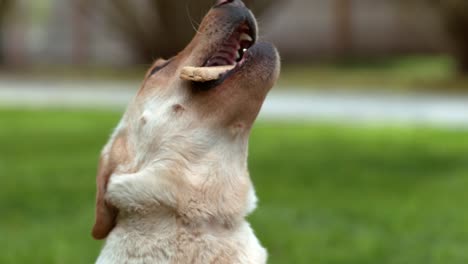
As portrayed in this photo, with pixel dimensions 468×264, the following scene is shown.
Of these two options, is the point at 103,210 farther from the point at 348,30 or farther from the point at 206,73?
the point at 348,30

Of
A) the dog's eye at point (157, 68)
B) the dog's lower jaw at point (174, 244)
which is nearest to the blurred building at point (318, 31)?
the dog's eye at point (157, 68)

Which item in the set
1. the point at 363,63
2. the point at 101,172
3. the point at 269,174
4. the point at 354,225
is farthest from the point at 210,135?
the point at 363,63

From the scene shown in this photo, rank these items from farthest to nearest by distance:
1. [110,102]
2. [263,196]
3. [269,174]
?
1. [110,102]
2. [269,174]
3. [263,196]

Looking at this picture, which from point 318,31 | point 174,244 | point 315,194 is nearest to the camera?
point 174,244

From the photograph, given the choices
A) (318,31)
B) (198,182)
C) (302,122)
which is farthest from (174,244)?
(318,31)

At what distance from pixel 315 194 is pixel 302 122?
Answer: 4894mm

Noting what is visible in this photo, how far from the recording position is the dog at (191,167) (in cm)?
321

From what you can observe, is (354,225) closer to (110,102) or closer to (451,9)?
(110,102)

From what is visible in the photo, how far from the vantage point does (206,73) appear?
11.0 ft

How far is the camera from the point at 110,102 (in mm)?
15117

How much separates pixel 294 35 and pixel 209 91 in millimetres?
19437

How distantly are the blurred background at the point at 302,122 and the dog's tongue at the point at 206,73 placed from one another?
0.83m

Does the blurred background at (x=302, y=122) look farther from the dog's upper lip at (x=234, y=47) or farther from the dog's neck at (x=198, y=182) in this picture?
the dog's neck at (x=198, y=182)

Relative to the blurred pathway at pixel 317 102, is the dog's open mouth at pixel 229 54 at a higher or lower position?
higher
